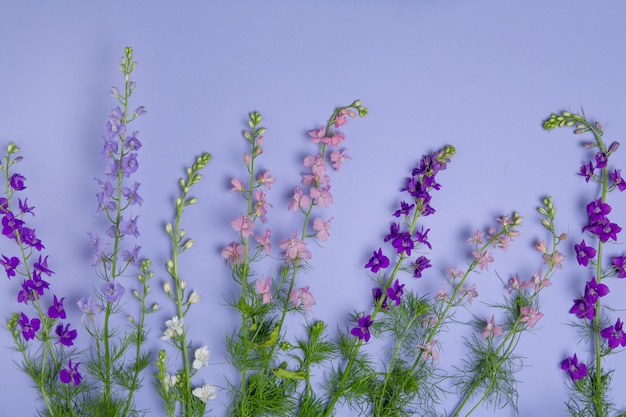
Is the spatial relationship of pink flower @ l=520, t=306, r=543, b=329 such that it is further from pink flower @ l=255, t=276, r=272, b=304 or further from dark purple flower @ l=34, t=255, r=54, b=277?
dark purple flower @ l=34, t=255, r=54, b=277

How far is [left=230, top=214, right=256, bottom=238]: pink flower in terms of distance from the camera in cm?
182

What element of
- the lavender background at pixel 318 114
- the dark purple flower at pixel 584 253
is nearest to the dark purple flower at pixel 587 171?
the lavender background at pixel 318 114

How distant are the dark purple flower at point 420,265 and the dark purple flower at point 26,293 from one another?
1.15 metres

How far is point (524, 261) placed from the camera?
2033mm

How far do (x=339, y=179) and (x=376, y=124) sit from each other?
21 cm

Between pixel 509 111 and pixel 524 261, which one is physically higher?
pixel 509 111

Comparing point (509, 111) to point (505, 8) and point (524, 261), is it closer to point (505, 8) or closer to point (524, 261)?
point (505, 8)

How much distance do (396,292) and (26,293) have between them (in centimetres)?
111

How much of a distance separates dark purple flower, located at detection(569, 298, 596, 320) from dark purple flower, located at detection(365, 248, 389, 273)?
661mm

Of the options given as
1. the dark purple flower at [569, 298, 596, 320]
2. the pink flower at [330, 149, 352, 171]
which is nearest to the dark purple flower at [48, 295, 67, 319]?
the pink flower at [330, 149, 352, 171]

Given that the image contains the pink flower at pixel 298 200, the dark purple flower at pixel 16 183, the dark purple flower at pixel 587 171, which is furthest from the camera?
the dark purple flower at pixel 587 171

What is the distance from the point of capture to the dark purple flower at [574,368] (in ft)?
6.59

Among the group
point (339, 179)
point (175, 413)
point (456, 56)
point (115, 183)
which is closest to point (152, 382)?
point (175, 413)

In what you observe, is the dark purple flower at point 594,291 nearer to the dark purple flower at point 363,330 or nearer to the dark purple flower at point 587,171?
the dark purple flower at point 587,171
